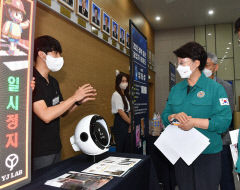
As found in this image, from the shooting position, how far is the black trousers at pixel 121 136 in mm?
2822

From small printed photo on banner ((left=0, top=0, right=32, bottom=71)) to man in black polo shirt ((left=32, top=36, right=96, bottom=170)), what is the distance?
379 millimetres

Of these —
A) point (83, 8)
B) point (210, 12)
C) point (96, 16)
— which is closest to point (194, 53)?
point (83, 8)

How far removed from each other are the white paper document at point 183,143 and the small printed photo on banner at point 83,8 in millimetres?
2230

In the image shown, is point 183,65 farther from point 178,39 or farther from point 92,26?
point 178,39

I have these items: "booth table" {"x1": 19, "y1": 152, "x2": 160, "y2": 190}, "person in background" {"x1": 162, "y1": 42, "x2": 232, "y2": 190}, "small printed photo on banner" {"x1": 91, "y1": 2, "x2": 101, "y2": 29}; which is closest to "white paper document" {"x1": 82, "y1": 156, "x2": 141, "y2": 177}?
"booth table" {"x1": 19, "y1": 152, "x2": 160, "y2": 190}

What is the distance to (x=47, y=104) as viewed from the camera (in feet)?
4.33

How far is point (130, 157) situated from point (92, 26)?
2.50 meters

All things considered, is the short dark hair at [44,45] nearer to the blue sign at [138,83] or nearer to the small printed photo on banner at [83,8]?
the blue sign at [138,83]

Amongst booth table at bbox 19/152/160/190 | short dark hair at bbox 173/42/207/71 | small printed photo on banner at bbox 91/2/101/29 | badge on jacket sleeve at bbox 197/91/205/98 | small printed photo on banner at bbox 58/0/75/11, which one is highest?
small printed photo on banner at bbox 91/2/101/29

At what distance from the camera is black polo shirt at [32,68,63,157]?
4.12 feet

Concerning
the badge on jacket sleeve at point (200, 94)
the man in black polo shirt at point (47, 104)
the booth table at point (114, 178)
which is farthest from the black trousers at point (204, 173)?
the man in black polo shirt at point (47, 104)

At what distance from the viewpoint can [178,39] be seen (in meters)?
7.75

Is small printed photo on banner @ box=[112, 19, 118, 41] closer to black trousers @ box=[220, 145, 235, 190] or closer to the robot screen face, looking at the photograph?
black trousers @ box=[220, 145, 235, 190]

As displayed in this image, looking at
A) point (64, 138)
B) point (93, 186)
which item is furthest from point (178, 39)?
point (93, 186)
